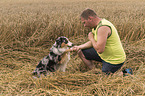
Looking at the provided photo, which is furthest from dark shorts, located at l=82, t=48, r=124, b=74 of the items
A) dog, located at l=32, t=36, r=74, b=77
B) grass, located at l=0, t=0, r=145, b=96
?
dog, located at l=32, t=36, r=74, b=77

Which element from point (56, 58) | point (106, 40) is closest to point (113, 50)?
point (106, 40)

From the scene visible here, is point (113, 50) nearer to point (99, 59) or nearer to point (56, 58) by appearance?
point (99, 59)

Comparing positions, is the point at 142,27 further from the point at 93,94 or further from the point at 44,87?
the point at 44,87

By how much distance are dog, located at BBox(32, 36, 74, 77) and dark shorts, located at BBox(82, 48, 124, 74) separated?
403 mm

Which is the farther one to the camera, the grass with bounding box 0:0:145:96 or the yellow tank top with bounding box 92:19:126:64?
the yellow tank top with bounding box 92:19:126:64

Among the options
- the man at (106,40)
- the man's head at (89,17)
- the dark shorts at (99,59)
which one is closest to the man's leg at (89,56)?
the dark shorts at (99,59)

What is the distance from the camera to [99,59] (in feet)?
8.30

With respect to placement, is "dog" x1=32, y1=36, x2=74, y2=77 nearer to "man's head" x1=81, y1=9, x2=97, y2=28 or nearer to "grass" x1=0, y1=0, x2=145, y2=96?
"grass" x1=0, y1=0, x2=145, y2=96

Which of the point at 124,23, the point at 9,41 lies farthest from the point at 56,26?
the point at 124,23

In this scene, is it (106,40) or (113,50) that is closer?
(106,40)

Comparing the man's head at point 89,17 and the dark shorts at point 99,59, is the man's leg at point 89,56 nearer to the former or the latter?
the dark shorts at point 99,59

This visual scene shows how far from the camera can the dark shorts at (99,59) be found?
7.22 feet

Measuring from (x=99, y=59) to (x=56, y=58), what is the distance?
0.83 meters

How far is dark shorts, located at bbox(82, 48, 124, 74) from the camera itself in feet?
7.22
